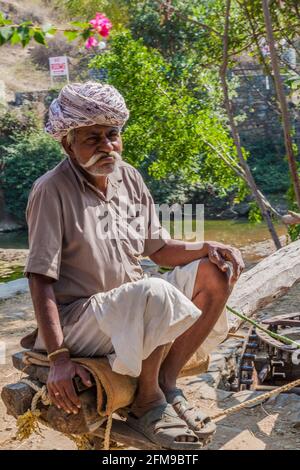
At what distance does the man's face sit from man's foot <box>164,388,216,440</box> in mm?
911

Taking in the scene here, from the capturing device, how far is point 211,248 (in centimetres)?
282

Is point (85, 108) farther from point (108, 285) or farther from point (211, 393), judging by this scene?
point (211, 393)

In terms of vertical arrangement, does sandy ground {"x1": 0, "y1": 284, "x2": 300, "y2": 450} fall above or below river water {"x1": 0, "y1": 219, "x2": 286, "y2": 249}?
above

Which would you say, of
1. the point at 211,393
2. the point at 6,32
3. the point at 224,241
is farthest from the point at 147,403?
the point at 224,241

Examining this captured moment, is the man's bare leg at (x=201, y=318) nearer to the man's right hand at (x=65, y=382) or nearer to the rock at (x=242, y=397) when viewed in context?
the man's right hand at (x=65, y=382)

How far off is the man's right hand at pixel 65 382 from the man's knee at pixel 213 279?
2.05ft

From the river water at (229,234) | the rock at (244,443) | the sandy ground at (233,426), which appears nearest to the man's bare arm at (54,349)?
the sandy ground at (233,426)

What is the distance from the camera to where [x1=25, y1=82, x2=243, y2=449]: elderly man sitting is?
2354mm

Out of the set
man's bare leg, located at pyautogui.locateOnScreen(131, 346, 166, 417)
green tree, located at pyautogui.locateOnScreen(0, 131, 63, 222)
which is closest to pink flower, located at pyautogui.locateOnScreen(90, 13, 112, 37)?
man's bare leg, located at pyautogui.locateOnScreen(131, 346, 166, 417)

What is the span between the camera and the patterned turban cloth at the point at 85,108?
8.46ft

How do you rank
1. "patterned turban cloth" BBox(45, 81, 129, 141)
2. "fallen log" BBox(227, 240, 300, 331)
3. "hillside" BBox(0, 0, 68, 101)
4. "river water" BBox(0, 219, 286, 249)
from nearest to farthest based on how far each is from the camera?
1. "patterned turban cloth" BBox(45, 81, 129, 141)
2. "fallen log" BBox(227, 240, 300, 331)
3. "river water" BBox(0, 219, 286, 249)
4. "hillside" BBox(0, 0, 68, 101)

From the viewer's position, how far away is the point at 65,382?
2338mm

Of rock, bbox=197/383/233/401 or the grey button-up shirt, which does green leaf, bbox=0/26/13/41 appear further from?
rock, bbox=197/383/233/401

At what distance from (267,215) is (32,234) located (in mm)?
5893
